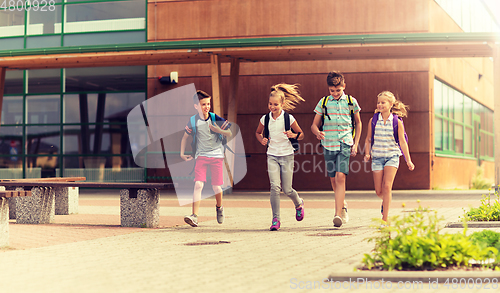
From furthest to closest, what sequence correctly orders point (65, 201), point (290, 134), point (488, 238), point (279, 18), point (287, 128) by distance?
point (279, 18) < point (65, 201) < point (287, 128) < point (290, 134) < point (488, 238)

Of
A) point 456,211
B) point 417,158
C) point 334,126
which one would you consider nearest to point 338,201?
point 334,126

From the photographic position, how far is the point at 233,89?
1789 cm

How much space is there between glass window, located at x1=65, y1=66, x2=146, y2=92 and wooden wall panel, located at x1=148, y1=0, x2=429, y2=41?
4.96 ft

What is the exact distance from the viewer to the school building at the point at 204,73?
59.0ft

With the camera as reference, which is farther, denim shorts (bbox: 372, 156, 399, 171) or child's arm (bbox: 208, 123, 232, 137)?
child's arm (bbox: 208, 123, 232, 137)

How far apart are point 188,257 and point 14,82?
712 inches

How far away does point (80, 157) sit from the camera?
813 inches

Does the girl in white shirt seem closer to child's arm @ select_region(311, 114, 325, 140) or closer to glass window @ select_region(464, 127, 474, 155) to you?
child's arm @ select_region(311, 114, 325, 140)

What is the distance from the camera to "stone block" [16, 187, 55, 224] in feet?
31.3

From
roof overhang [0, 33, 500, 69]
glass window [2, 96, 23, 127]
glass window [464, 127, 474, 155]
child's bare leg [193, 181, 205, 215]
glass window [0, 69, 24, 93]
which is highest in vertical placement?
roof overhang [0, 33, 500, 69]

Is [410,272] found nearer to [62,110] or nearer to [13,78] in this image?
[62,110]

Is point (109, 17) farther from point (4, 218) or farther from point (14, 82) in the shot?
point (4, 218)

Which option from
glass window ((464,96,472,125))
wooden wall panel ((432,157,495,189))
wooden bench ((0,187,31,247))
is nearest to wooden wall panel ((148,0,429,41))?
wooden wall panel ((432,157,495,189))

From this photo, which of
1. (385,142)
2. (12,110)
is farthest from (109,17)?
(385,142)
